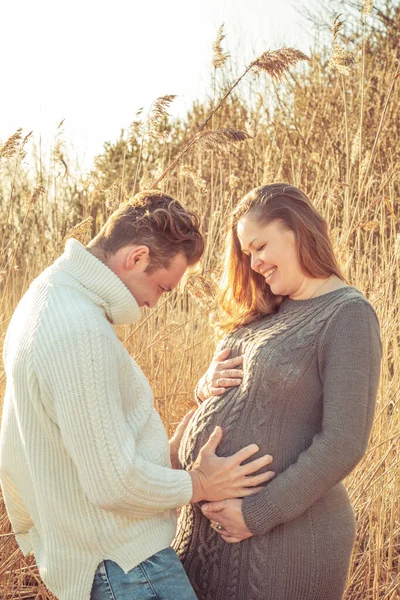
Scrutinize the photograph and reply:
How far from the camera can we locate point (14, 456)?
1882 mm

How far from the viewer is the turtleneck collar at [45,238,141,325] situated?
6.01 feet

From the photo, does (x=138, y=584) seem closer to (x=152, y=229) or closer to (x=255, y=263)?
(x=152, y=229)

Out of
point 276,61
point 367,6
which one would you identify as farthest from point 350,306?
point 367,6

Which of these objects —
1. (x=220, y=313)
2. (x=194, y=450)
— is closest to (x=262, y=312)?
(x=220, y=313)

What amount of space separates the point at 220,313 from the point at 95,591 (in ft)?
3.44

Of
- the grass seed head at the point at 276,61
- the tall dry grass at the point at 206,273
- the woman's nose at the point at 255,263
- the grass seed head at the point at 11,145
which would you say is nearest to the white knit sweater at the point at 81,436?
the woman's nose at the point at 255,263

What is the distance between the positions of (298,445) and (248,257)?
0.68m

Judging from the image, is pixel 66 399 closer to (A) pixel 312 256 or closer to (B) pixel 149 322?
(A) pixel 312 256

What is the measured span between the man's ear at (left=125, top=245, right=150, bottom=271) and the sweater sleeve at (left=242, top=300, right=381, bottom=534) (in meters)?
0.52

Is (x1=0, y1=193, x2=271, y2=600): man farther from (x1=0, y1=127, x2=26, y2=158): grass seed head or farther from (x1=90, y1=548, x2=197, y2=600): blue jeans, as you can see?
(x1=0, y1=127, x2=26, y2=158): grass seed head

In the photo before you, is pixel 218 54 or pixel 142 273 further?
pixel 218 54

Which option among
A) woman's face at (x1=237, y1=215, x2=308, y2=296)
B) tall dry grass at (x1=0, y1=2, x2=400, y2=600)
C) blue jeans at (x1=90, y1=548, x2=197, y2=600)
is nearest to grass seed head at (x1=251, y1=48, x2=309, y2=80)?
tall dry grass at (x1=0, y1=2, x2=400, y2=600)

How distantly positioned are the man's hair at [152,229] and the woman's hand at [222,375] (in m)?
0.42

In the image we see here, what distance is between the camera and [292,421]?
2084mm
